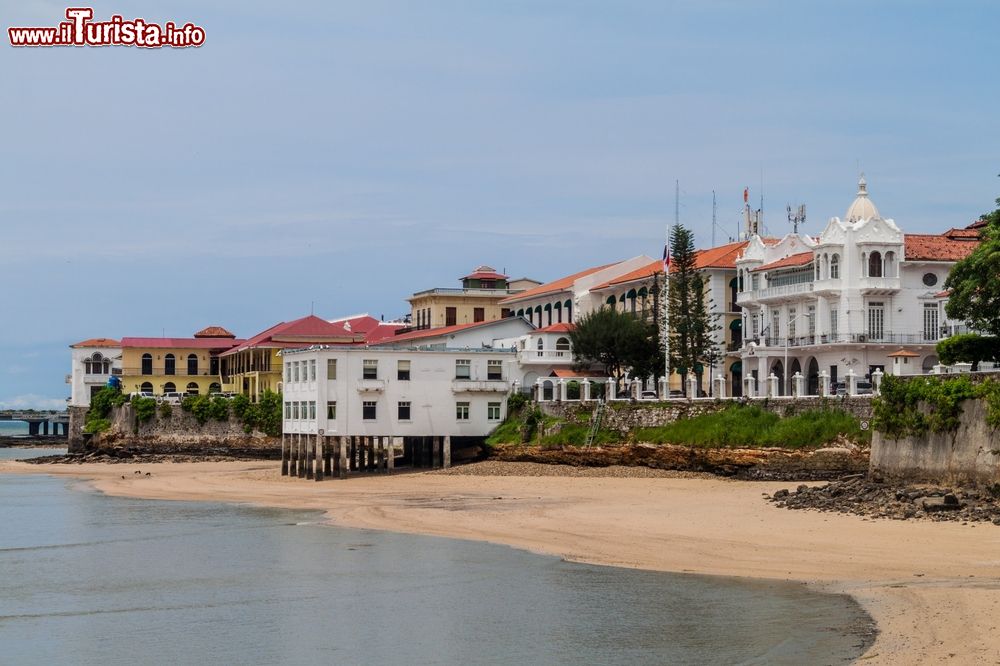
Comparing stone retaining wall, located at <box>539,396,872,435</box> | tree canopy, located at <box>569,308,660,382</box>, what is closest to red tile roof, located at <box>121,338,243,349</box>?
tree canopy, located at <box>569,308,660,382</box>

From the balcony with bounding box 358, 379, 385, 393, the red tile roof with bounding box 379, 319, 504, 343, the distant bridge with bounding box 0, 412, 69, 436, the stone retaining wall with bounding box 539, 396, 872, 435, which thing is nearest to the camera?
the stone retaining wall with bounding box 539, 396, 872, 435

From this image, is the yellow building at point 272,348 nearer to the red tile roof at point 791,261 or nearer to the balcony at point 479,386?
the balcony at point 479,386

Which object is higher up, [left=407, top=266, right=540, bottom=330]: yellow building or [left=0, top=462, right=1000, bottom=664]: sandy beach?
[left=407, top=266, right=540, bottom=330]: yellow building

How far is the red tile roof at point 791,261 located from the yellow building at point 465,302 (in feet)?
113

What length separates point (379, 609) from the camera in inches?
1222

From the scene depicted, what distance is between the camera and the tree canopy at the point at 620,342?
253 feet

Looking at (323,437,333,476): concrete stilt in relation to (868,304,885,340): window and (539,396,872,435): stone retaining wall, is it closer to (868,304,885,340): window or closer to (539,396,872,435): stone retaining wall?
(539,396,872,435): stone retaining wall

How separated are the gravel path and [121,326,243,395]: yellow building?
55.4 metres

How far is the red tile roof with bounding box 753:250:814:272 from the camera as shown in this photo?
2936 inches

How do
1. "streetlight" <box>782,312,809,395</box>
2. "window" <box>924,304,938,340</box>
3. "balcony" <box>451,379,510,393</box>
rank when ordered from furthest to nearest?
"streetlight" <box>782,312,809,395</box>, "balcony" <box>451,379,510,393</box>, "window" <box>924,304,938,340</box>

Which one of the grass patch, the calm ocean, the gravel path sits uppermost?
the grass patch

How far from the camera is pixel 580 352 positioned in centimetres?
7962

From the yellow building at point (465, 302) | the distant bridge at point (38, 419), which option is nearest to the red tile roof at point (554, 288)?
the yellow building at point (465, 302)

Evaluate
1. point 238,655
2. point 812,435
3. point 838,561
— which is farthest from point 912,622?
point 812,435
